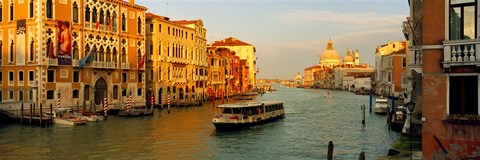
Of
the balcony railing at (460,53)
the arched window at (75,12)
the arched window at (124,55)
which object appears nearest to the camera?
the balcony railing at (460,53)

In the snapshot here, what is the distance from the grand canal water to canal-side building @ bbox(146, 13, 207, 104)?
1187 centimetres

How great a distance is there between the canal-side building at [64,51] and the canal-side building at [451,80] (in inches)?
910

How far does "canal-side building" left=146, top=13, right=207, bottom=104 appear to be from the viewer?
36688mm

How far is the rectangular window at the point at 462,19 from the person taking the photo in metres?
7.47

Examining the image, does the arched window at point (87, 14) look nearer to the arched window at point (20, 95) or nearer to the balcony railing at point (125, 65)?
the balcony railing at point (125, 65)

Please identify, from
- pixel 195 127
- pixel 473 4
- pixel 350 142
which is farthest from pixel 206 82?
pixel 473 4

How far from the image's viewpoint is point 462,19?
24.8ft

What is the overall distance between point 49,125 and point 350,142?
14.5 m

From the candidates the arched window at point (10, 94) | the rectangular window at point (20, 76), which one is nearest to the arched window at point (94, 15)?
the rectangular window at point (20, 76)

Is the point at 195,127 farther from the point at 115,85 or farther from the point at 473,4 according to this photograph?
the point at 473,4

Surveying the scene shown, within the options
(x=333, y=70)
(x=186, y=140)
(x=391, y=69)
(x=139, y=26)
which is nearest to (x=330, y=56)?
(x=333, y=70)

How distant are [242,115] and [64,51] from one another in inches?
473

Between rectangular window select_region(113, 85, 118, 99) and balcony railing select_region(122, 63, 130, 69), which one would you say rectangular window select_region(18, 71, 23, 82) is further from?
balcony railing select_region(122, 63, 130, 69)

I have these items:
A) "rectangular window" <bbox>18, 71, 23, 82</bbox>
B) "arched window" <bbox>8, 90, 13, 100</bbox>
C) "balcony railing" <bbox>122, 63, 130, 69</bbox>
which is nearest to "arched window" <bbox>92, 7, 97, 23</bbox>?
"balcony railing" <bbox>122, 63, 130, 69</bbox>
